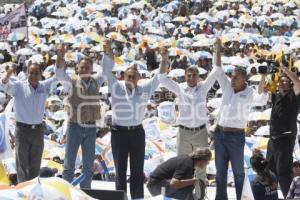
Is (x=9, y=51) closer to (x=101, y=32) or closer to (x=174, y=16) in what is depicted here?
(x=101, y=32)

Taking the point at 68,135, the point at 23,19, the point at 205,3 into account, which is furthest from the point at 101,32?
the point at 68,135

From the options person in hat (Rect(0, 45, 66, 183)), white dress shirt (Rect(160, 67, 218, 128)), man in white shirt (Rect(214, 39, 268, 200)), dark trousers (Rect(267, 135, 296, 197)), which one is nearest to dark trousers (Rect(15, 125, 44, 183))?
person in hat (Rect(0, 45, 66, 183))

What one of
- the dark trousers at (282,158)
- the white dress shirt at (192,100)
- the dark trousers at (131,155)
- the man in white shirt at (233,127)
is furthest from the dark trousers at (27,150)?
the dark trousers at (282,158)

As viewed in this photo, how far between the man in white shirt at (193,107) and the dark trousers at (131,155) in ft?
1.50

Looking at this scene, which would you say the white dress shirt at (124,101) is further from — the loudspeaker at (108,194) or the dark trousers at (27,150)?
the loudspeaker at (108,194)

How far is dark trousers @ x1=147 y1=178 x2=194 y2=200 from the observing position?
25.6 ft

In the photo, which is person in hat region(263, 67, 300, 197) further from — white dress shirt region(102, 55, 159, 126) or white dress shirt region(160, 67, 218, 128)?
white dress shirt region(102, 55, 159, 126)

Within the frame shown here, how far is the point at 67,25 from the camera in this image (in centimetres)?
2747

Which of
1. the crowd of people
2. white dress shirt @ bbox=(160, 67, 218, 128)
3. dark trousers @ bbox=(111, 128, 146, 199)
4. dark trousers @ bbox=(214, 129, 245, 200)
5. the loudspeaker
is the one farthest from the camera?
white dress shirt @ bbox=(160, 67, 218, 128)

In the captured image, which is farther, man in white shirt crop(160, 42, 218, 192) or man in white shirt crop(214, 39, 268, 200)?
man in white shirt crop(160, 42, 218, 192)

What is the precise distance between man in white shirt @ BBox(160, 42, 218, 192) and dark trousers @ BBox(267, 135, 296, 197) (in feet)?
2.21

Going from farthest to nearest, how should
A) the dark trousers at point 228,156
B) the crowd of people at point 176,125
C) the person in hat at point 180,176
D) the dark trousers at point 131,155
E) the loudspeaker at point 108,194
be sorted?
the dark trousers at point 131,155 < the dark trousers at point 228,156 < the crowd of people at point 176,125 < the person in hat at point 180,176 < the loudspeaker at point 108,194

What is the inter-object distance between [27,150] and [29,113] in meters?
0.37

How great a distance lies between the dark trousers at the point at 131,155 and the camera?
28.4 feet
